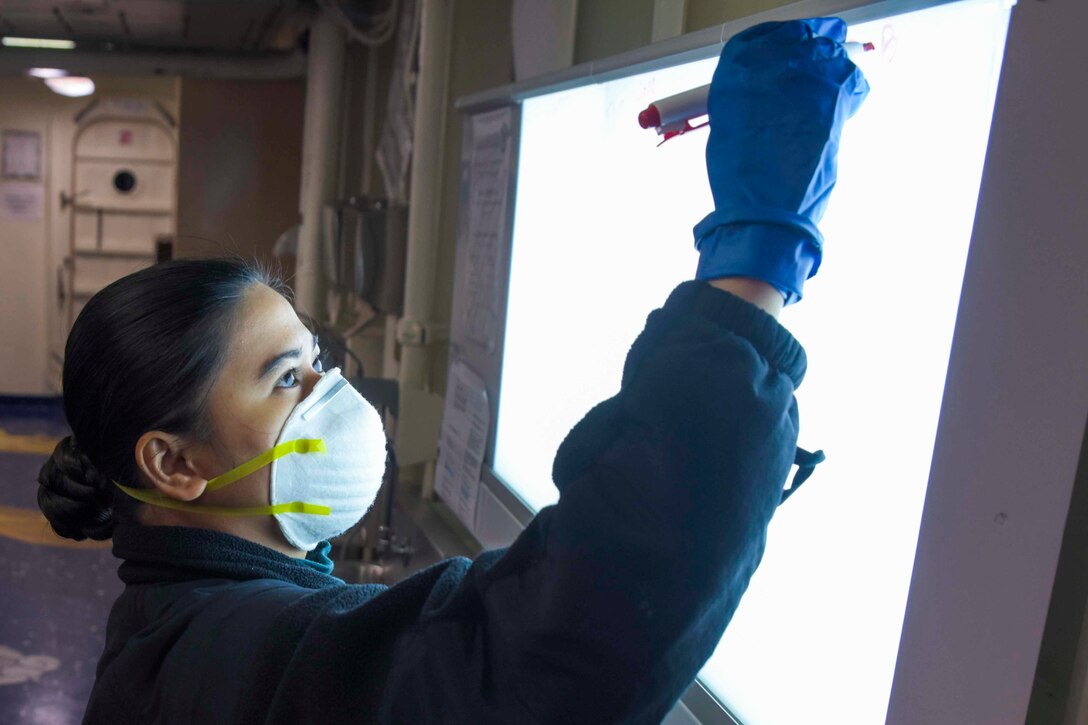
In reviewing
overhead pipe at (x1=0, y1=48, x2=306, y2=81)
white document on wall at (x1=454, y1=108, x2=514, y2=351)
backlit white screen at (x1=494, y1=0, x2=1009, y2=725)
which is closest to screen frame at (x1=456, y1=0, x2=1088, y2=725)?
backlit white screen at (x1=494, y1=0, x2=1009, y2=725)

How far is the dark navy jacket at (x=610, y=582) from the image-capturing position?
0.53 metres

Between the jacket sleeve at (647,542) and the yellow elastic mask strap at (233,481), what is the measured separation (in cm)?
32

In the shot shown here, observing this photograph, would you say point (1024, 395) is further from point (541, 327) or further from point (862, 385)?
point (541, 327)

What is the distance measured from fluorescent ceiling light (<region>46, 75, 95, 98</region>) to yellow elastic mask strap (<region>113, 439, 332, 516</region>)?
206 inches

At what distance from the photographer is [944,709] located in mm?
616

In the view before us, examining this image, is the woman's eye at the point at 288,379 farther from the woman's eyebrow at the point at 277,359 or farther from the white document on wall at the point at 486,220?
the white document on wall at the point at 486,220

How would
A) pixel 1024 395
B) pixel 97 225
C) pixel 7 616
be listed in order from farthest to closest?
pixel 97 225
pixel 7 616
pixel 1024 395

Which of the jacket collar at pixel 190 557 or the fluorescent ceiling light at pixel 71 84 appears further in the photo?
the fluorescent ceiling light at pixel 71 84

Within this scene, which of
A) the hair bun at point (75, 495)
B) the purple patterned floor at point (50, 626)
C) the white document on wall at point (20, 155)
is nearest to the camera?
the hair bun at point (75, 495)

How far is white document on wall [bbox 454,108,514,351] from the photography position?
5.00 feet

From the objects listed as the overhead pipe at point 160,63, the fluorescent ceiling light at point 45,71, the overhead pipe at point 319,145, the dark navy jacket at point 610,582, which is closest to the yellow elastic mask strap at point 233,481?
the dark navy jacket at point 610,582

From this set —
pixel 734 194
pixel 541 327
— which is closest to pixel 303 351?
pixel 734 194

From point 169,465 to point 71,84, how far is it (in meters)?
5.45

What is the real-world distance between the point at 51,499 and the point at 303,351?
31 centimetres
